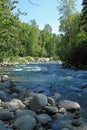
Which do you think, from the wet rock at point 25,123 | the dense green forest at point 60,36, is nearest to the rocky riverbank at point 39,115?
the wet rock at point 25,123

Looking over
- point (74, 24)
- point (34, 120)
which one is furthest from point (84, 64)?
point (34, 120)

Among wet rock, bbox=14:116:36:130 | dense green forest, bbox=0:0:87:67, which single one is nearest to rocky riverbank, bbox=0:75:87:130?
wet rock, bbox=14:116:36:130

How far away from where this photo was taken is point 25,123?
991cm

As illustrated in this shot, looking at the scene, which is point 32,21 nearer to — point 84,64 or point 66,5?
point 66,5

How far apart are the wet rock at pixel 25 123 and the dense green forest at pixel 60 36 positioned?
13.3 metres

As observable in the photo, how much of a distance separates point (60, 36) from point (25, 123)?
46.6 metres

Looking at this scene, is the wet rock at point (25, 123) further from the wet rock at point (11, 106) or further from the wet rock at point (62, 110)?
the wet rock at point (62, 110)

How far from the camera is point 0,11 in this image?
22.3 meters

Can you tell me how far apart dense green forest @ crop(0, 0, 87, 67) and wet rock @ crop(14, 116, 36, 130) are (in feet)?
43.7

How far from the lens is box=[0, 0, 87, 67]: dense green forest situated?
23.5 m

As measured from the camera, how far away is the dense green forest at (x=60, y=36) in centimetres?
2352

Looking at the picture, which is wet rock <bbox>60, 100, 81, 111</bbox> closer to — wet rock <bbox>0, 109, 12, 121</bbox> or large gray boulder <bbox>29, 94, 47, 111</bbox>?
large gray boulder <bbox>29, 94, 47, 111</bbox>

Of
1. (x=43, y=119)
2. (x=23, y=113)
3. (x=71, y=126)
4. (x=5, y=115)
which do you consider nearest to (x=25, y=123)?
(x=43, y=119)

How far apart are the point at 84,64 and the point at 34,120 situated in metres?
28.5
